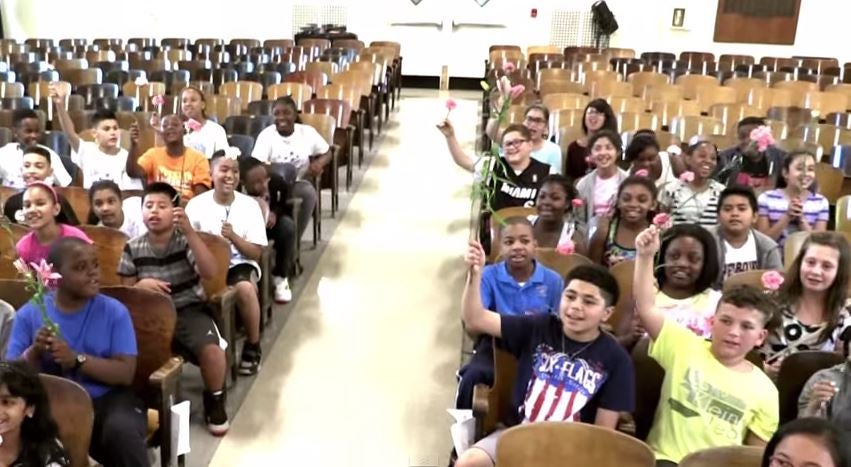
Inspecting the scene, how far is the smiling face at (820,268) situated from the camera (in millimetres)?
2393

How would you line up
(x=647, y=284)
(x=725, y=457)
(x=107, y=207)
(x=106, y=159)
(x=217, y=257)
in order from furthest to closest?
1. (x=106, y=159)
2. (x=107, y=207)
3. (x=217, y=257)
4. (x=647, y=284)
5. (x=725, y=457)

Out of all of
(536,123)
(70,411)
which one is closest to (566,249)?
(536,123)

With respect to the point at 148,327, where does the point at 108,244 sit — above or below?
above

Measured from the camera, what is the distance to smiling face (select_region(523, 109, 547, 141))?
4320 mm

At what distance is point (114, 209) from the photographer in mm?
3266

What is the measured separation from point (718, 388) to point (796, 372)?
38cm

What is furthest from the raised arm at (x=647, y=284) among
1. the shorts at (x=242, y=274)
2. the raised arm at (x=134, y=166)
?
the raised arm at (x=134, y=166)

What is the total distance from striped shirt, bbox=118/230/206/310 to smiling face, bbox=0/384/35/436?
1044 mm

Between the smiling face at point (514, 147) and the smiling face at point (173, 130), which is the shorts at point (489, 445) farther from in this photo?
the smiling face at point (173, 130)

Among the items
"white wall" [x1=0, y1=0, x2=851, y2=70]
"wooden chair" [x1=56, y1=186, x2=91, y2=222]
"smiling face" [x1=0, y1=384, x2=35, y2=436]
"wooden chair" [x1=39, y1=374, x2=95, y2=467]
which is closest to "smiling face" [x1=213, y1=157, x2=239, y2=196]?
"wooden chair" [x1=56, y1=186, x2=91, y2=222]

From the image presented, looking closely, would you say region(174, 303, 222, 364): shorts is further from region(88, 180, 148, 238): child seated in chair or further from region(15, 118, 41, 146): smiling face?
region(15, 118, 41, 146): smiling face

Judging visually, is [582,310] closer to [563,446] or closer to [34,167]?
[563,446]

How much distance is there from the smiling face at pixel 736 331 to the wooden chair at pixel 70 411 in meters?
1.70

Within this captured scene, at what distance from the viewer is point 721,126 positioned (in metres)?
5.16
